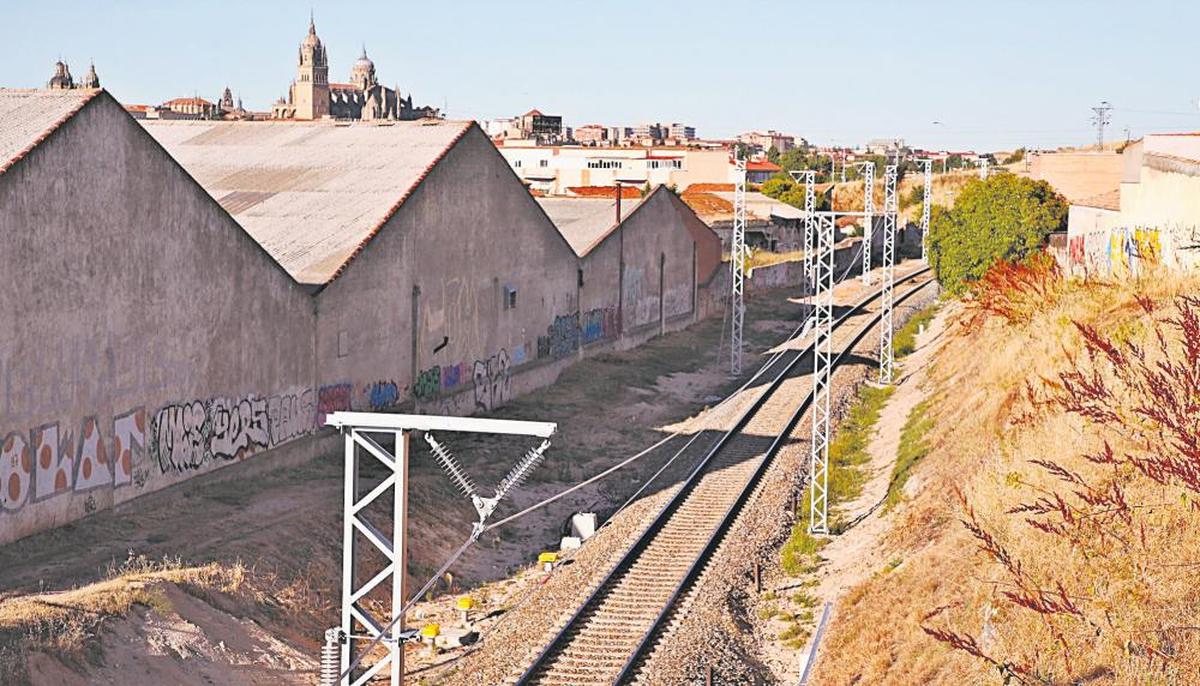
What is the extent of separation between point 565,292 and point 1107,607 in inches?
1281

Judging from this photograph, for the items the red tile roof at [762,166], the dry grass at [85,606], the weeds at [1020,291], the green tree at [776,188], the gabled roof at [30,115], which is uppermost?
the red tile roof at [762,166]

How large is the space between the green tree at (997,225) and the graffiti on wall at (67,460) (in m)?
42.3

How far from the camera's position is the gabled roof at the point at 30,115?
2314 cm

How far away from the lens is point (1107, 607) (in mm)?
17672

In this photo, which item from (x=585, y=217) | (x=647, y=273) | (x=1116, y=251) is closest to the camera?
(x=1116, y=251)

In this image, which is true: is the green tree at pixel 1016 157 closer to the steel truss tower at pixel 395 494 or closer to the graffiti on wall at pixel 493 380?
the graffiti on wall at pixel 493 380

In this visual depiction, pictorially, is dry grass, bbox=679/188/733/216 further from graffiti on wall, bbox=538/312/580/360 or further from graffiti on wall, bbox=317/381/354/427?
graffiti on wall, bbox=317/381/354/427

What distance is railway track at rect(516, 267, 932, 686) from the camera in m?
20.8

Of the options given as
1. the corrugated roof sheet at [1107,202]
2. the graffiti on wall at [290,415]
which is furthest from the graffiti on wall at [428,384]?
the corrugated roof sheet at [1107,202]

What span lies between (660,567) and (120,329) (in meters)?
10.6

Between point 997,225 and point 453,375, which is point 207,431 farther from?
point 997,225

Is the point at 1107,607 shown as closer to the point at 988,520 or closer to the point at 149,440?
the point at 988,520

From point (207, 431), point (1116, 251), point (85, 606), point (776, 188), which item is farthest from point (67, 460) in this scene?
point (776, 188)

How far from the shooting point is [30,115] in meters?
24.8
